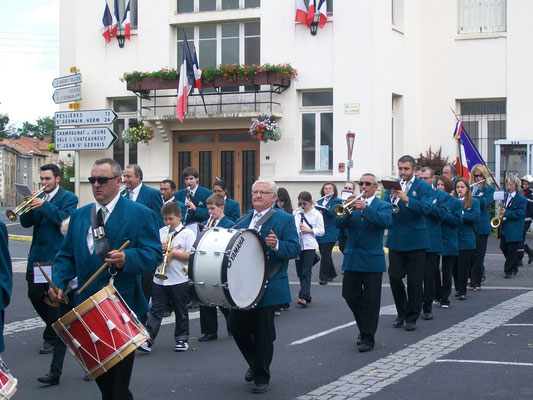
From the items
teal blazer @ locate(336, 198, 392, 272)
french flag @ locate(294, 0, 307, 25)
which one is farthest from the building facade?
teal blazer @ locate(336, 198, 392, 272)

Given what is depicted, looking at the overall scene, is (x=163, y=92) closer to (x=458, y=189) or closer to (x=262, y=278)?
(x=458, y=189)

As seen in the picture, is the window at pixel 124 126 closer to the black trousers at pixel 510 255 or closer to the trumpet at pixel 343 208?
the black trousers at pixel 510 255

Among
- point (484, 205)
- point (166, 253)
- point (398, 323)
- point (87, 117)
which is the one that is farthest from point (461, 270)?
point (87, 117)

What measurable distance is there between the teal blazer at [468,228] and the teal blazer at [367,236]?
13.2 feet

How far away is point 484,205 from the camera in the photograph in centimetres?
1459

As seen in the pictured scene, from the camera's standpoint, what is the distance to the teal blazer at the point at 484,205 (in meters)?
14.5

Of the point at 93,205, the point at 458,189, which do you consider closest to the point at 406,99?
the point at 458,189

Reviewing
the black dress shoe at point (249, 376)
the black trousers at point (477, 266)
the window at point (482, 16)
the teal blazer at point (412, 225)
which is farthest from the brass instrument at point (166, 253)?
the window at point (482, 16)

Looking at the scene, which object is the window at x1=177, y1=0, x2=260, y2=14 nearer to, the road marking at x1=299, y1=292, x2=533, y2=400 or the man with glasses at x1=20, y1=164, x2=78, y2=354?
the road marking at x1=299, y1=292, x2=533, y2=400

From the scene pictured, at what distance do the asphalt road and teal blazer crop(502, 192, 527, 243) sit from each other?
3.62 m

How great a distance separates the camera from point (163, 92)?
28.5m

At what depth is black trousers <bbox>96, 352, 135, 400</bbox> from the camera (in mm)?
5957

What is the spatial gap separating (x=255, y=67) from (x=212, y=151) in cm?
351

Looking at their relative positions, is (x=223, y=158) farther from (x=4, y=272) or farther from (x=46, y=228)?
(x=4, y=272)
